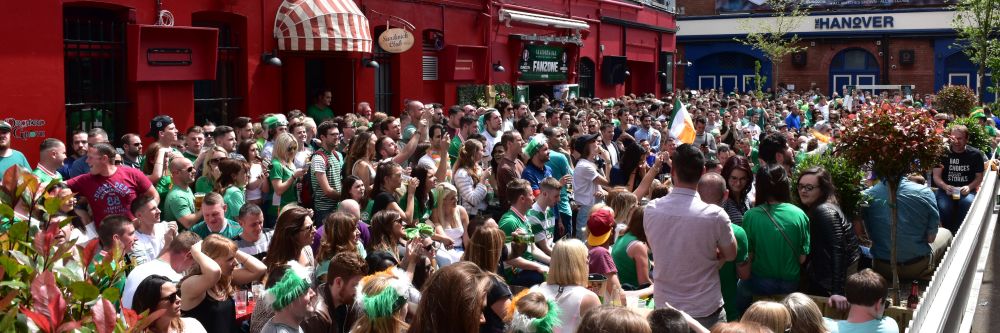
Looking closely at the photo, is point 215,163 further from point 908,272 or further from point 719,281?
point 908,272

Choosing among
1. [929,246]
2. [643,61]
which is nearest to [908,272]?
[929,246]

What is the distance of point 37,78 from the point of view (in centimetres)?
1220

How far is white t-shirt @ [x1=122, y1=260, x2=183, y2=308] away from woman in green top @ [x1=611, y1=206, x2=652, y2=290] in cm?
291

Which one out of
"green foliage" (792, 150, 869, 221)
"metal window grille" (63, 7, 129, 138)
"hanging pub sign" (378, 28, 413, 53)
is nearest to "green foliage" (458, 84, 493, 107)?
"hanging pub sign" (378, 28, 413, 53)

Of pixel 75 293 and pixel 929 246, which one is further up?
pixel 75 293

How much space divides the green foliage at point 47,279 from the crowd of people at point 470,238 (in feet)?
0.35

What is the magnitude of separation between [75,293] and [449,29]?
19100 mm

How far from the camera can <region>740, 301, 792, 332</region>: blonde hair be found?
514 centimetres

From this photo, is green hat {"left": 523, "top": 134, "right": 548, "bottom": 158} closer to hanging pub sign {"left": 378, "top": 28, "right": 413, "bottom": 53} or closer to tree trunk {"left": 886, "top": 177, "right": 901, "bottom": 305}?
tree trunk {"left": 886, "top": 177, "right": 901, "bottom": 305}

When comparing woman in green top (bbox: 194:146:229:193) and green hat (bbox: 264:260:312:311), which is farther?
woman in green top (bbox: 194:146:229:193)

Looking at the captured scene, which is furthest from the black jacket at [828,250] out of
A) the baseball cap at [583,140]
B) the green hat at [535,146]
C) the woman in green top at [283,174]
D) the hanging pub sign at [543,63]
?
the hanging pub sign at [543,63]

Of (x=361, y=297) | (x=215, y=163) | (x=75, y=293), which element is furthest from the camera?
(x=215, y=163)

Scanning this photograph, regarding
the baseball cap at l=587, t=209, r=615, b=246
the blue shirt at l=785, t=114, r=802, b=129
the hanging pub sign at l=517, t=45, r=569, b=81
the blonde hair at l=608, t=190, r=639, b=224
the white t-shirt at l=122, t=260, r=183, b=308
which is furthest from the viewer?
the hanging pub sign at l=517, t=45, r=569, b=81

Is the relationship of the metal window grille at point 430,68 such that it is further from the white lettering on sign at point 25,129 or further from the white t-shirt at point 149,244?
the white t-shirt at point 149,244
